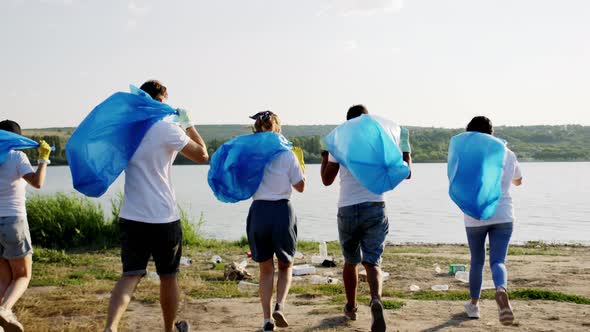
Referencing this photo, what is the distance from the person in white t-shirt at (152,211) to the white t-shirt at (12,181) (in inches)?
52.3

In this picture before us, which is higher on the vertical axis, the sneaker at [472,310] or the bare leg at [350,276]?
the bare leg at [350,276]

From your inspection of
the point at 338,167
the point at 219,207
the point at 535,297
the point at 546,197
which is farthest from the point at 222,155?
the point at 546,197

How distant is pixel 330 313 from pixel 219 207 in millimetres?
25327

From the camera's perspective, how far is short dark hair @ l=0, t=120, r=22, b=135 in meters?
6.27

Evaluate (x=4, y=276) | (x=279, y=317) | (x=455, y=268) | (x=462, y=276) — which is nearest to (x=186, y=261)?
(x=455, y=268)

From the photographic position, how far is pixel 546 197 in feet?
124

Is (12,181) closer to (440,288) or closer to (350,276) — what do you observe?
(350,276)

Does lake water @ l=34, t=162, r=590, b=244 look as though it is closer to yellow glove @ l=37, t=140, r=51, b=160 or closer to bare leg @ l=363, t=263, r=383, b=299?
yellow glove @ l=37, t=140, r=51, b=160

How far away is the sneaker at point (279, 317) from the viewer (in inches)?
230

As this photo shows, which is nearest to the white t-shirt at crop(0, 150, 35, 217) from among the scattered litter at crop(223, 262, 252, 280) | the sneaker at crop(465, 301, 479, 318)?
the scattered litter at crop(223, 262, 252, 280)

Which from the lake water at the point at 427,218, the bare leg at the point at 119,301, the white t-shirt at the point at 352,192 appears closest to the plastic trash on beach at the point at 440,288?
the white t-shirt at the point at 352,192

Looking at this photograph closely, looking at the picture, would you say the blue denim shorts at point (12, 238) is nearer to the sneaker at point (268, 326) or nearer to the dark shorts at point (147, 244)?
the dark shorts at point (147, 244)

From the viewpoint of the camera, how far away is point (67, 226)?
46.4ft

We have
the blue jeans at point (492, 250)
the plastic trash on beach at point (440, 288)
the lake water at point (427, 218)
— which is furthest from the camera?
the lake water at point (427, 218)
